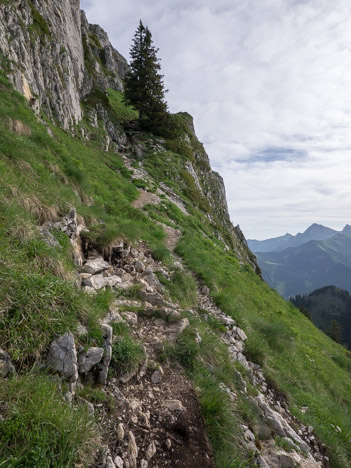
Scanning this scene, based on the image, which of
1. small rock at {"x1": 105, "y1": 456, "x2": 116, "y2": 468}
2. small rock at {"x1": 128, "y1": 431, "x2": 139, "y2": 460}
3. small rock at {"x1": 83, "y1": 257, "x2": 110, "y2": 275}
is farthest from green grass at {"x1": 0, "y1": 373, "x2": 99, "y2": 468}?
small rock at {"x1": 83, "y1": 257, "x2": 110, "y2": 275}

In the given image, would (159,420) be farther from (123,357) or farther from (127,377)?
(123,357)

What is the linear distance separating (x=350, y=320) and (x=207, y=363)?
698 feet

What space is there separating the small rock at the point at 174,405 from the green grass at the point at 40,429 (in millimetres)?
1572

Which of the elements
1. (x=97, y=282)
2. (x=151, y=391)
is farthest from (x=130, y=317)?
(x=151, y=391)

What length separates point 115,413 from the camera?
378 cm

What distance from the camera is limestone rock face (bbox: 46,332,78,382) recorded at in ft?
11.9

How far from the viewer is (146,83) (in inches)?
1495

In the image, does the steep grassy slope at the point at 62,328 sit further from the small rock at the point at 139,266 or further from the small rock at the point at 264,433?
the small rock at the point at 139,266

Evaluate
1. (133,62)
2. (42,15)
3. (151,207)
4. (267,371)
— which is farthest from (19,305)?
(133,62)

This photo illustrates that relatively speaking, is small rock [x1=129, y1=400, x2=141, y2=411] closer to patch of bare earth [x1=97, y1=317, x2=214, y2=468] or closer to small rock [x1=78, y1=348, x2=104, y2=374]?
patch of bare earth [x1=97, y1=317, x2=214, y2=468]

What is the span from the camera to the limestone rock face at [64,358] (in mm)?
3625

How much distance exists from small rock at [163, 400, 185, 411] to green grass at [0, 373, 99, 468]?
5.16ft

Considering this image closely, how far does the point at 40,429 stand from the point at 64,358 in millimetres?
1089

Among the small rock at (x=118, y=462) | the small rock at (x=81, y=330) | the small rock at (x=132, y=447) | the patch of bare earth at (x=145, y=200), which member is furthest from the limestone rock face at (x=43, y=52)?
the small rock at (x=118, y=462)
